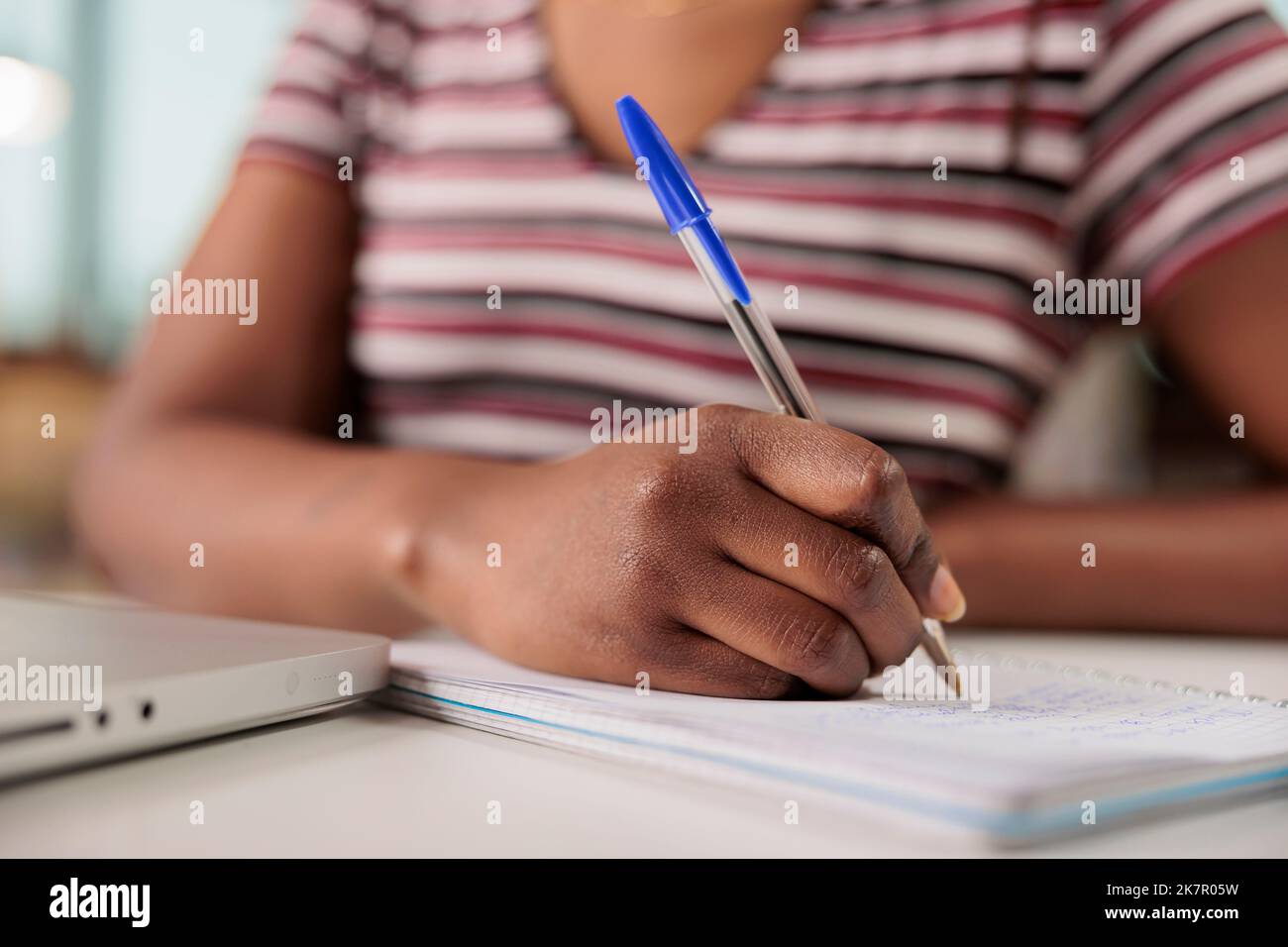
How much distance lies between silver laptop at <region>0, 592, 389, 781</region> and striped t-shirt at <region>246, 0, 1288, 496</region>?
39cm

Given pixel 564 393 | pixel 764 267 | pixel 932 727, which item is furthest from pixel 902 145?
pixel 932 727

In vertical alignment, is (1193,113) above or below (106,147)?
below

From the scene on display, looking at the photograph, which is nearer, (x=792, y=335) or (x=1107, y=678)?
(x=1107, y=678)

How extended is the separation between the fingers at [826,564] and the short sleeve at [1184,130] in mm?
447

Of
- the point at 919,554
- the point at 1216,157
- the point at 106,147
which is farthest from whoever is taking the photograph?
the point at 106,147

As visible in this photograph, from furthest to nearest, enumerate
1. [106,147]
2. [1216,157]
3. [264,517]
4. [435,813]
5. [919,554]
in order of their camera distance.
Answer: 1. [106,147]
2. [1216,157]
3. [264,517]
4. [919,554]
5. [435,813]

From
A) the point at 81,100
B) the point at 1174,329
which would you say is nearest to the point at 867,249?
the point at 1174,329

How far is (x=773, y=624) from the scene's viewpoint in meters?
0.36

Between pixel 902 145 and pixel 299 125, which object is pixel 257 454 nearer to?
pixel 299 125

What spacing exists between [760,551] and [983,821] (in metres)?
0.14

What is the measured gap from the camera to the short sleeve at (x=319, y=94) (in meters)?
0.82

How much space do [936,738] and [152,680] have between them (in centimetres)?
22
